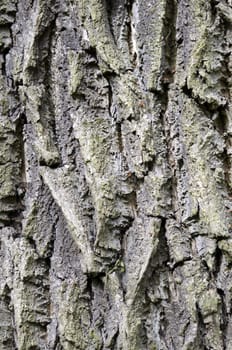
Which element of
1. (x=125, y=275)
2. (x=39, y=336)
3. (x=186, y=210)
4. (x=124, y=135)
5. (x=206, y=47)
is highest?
(x=206, y=47)

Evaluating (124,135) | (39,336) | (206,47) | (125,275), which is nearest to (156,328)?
(125,275)

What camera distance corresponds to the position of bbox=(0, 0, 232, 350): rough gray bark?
0.94 meters

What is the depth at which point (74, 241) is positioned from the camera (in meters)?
0.98

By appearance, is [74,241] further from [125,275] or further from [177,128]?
[177,128]

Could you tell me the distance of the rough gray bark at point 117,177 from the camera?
94 cm

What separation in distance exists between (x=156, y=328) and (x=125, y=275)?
3.9 inches

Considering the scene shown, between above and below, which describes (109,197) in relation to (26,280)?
above

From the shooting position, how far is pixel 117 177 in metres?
0.97

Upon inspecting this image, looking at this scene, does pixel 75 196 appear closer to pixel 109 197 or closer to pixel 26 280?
pixel 109 197

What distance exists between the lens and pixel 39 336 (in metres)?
0.99

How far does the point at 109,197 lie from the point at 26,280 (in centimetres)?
20

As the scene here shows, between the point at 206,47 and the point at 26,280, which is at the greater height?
the point at 206,47

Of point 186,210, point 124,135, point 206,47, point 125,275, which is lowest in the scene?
point 125,275

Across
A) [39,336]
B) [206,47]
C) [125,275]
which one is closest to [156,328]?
[125,275]
